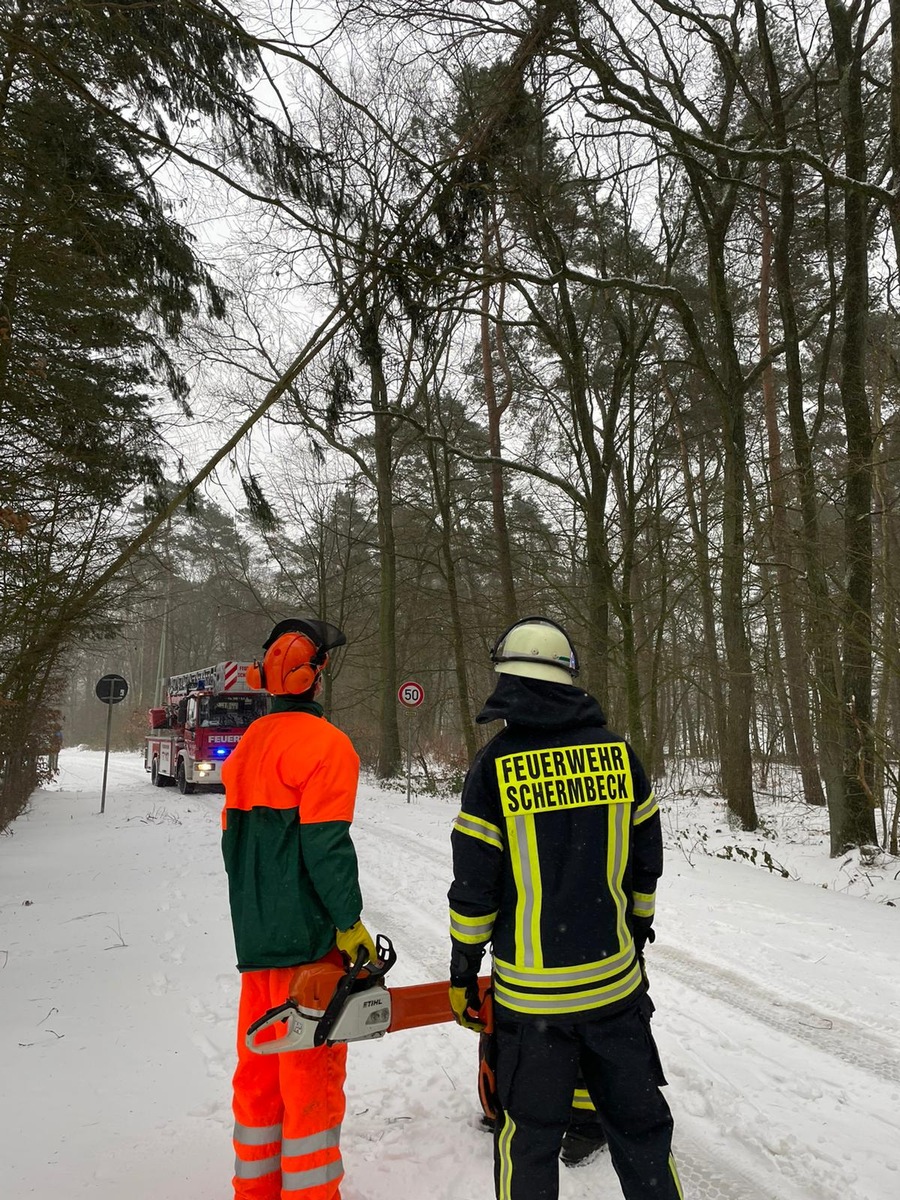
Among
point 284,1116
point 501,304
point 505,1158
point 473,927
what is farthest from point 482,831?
point 501,304

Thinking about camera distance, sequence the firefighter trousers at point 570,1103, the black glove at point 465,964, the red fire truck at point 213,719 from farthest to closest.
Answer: the red fire truck at point 213,719
the black glove at point 465,964
the firefighter trousers at point 570,1103

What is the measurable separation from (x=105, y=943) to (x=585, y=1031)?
5.09 metres

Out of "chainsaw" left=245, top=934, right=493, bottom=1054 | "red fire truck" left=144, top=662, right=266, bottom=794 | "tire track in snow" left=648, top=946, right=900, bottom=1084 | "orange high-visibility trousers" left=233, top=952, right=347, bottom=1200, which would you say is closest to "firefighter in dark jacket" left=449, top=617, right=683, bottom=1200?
"chainsaw" left=245, top=934, right=493, bottom=1054

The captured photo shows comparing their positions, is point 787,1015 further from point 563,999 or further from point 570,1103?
point 563,999

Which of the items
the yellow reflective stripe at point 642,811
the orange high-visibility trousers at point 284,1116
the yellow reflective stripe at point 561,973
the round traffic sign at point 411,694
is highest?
the round traffic sign at point 411,694

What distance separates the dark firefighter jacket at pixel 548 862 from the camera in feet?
7.08

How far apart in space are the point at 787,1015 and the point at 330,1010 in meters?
3.33

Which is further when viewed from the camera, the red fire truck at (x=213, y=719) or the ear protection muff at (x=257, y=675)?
the red fire truck at (x=213, y=719)

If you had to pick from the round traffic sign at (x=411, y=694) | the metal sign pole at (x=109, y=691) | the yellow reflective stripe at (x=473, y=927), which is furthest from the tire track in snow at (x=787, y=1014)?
the metal sign pole at (x=109, y=691)

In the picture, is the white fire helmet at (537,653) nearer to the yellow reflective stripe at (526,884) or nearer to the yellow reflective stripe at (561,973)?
the yellow reflective stripe at (526,884)

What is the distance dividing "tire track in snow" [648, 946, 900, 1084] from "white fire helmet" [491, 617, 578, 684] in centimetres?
305

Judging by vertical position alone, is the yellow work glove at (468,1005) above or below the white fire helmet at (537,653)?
below

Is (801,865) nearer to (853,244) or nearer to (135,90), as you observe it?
(853,244)

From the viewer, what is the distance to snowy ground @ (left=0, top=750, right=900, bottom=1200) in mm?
2873
